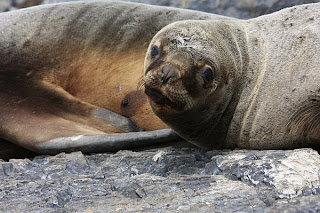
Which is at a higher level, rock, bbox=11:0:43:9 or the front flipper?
the front flipper

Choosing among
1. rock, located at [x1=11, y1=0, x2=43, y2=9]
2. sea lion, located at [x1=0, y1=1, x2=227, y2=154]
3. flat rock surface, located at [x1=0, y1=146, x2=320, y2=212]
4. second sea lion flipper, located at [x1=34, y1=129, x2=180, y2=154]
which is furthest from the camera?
rock, located at [x1=11, y1=0, x2=43, y2=9]

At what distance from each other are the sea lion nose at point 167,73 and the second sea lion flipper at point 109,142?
0.83 meters

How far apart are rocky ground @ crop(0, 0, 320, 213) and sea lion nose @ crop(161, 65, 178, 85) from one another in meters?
0.44

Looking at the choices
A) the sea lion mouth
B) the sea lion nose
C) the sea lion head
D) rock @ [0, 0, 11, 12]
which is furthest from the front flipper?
rock @ [0, 0, 11, 12]

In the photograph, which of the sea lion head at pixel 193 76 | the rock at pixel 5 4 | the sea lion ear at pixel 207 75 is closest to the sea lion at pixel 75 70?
the sea lion head at pixel 193 76

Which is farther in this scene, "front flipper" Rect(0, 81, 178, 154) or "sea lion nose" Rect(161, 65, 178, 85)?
"front flipper" Rect(0, 81, 178, 154)

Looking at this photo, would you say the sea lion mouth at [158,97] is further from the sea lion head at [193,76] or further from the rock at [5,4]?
the rock at [5,4]

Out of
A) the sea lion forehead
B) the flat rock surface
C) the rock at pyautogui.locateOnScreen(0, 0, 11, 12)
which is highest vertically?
the sea lion forehead

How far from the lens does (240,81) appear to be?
3.90m

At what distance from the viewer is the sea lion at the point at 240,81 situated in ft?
11.7

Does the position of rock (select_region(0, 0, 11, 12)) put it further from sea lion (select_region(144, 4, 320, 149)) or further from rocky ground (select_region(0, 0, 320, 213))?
rocky ground (select_region(0, 0, 320, 213))

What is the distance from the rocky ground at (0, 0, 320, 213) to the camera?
2.56m

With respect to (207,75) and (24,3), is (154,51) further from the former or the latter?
(24,3)

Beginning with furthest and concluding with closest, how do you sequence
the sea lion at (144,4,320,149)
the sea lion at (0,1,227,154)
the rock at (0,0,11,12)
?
the rock at (0,0,11,12), the sea lion at (0,1,227,154), the sea lion at (144,4,320,149)
